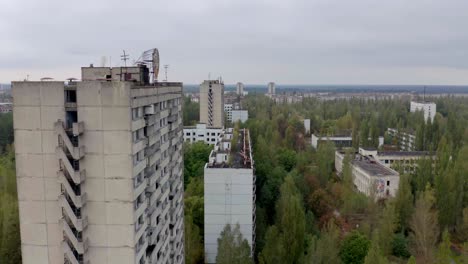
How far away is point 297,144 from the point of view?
6431cm

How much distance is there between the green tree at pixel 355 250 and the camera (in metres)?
25.5

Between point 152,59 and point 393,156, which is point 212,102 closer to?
point 393,156

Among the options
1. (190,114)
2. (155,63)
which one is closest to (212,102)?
(190,114)

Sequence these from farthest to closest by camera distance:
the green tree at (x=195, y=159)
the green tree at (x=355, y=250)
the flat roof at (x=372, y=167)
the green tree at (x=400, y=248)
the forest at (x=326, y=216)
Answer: the green tree at (x=195, y=159) < the flat roof at (x=372, y=167) < the green tree at (x=400, y=248) < the green tree at (x=355, y=250) < the forest at (x=326, y=216)

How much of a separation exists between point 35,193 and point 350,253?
2062 centimetres

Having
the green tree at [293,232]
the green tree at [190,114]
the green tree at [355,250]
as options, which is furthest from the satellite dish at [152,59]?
the green tree at [190,114]

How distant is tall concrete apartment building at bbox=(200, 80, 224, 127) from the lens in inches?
2630

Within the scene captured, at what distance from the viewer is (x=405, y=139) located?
69000 millimetres

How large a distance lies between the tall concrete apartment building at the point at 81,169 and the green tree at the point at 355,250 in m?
18.0

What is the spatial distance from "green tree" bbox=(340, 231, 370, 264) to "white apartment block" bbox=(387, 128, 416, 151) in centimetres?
4239

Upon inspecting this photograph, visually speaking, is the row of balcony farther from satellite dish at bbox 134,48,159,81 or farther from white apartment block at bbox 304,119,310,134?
white apartment block at bbox 304,119,310,134

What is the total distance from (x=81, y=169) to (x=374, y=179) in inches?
1337

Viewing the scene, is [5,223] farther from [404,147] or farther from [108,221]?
[404,147]

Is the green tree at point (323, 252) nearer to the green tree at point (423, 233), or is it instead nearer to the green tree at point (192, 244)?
the green tree at point (192, 244)
